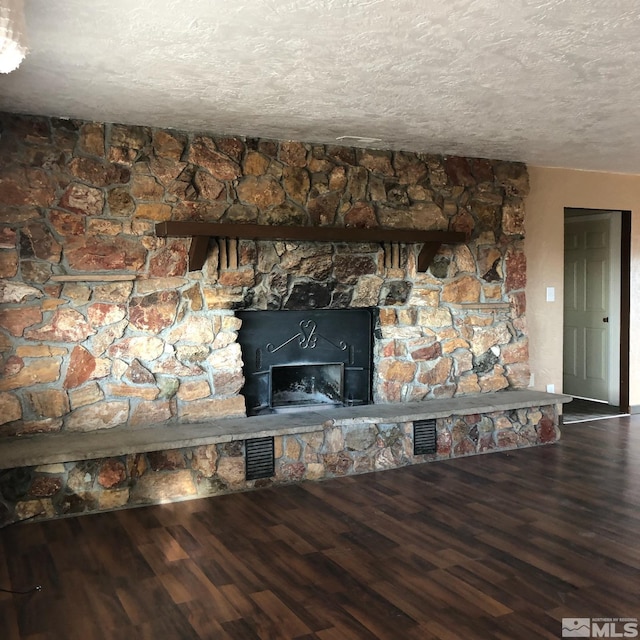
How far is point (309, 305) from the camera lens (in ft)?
14.7

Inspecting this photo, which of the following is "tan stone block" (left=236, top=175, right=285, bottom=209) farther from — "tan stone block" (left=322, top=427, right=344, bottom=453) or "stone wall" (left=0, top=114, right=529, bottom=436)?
"tan stone block" (left=322, top=427, right=344, bottom=453)

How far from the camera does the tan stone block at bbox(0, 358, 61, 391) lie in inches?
144

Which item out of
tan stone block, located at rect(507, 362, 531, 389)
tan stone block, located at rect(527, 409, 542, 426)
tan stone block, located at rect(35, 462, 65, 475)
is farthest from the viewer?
tan stone block, located at rect(507, 362, 531, 389)

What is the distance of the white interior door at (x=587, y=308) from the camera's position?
6336 millimetres

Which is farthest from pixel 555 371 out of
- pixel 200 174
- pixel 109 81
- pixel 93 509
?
pixel 109 81

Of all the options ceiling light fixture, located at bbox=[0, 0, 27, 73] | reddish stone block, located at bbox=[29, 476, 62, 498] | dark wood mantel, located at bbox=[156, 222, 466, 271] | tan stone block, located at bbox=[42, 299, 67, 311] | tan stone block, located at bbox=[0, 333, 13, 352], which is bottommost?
reddish stone block, located at bbox=[29, 476, 62, 498]

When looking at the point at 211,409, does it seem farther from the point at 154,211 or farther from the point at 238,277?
the point at 154,211

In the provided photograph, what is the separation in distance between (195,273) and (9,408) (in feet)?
4.27

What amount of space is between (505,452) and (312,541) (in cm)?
215

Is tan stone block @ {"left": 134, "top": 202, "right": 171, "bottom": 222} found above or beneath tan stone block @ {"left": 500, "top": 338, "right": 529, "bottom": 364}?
above

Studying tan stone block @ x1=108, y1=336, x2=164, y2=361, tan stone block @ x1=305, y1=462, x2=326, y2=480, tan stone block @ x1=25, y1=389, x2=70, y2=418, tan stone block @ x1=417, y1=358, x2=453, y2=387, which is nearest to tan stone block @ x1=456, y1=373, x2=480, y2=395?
tan stone block @ x1=417, y1=358, x2=453, y2=387

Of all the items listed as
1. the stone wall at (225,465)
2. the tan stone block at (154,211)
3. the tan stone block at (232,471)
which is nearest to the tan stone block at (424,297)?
the stone wall at (225,465)

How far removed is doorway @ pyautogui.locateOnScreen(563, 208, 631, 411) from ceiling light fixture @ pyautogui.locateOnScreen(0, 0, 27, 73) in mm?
5405

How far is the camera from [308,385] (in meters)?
4.81
